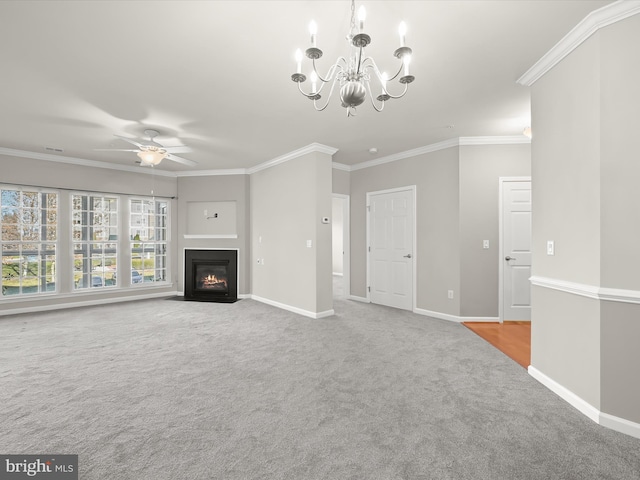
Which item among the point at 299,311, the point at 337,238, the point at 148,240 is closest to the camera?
the point at 299,311

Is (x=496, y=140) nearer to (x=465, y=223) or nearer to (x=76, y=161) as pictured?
(x=465, y=223)

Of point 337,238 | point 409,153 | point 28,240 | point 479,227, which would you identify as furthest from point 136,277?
point 479,227

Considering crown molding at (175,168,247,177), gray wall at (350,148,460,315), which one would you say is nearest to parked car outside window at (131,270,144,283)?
crown molding at (175,168,247,177)

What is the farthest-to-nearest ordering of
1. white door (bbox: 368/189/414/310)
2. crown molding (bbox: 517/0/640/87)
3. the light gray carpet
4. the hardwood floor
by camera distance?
1. white door (bbox: 368/189/414/310)
2. the hardwood floor
3. crown molding (bbox: 517/0/640/87)
4. the light gray carpet

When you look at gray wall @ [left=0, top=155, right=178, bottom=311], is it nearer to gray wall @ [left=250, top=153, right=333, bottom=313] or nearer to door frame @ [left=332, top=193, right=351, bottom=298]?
gray wall @ [left=250, top=153, right=333, bottom=313]

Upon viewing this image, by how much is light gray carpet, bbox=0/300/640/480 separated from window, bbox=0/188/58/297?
1.64m

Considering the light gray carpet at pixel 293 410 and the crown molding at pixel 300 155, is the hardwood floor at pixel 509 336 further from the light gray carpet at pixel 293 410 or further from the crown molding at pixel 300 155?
the crown molding at pixel 300 155

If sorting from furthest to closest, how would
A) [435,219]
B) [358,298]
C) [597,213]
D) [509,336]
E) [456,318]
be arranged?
[358,298] → [435,219] → [456,318] → [509,336] → [597,213]

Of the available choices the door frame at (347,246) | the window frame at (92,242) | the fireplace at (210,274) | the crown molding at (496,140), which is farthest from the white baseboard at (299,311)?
the crown molding at (496,140)

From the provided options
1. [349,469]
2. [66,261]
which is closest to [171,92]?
[349,469]

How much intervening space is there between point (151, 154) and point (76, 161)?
2.76m

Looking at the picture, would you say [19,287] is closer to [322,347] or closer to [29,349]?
[29,349]

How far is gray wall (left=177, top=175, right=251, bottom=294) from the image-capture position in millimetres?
6418

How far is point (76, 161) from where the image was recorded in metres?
5.53
